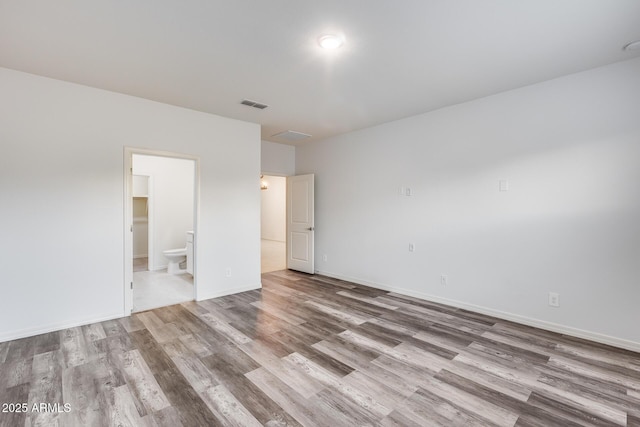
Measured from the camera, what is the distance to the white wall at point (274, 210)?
35.1 ft

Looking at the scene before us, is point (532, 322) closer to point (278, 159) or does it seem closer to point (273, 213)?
point (278, 159)

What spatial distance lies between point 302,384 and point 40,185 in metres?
3.31

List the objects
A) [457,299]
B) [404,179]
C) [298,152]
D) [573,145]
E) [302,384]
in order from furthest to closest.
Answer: [298,152], [404,179], [457,299], [573,145], [302,384]

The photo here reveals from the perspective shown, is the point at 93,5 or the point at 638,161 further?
the point at 638,161

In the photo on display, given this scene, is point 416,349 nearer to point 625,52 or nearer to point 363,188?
point 363,188

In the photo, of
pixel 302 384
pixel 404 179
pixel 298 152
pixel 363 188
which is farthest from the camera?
pixel 298 152

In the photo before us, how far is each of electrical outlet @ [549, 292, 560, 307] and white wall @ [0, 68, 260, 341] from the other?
474 cm

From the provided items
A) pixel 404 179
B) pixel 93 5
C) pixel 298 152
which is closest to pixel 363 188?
pixel 404 179

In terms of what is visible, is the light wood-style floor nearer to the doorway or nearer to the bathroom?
the bathroom

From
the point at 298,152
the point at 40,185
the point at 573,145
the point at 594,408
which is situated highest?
the point at 298,152

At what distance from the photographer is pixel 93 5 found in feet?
6.64

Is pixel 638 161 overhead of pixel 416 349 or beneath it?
overhead

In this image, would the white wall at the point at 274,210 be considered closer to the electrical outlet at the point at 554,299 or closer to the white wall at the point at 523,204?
the white wall at the point at 523,204

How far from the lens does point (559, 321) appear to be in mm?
3166
